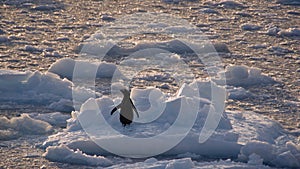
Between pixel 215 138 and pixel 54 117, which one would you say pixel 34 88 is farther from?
pixel 215 138

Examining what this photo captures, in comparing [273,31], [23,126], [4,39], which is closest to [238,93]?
[23,126]

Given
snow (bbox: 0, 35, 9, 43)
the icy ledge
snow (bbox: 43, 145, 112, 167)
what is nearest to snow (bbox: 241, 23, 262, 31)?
snow (bbox: 0, 35, 9, 43)

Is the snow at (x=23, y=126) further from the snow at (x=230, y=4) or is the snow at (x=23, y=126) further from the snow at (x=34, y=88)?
the snow at (x=230, y=4)

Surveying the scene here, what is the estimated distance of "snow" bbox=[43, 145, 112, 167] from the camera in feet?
18.8

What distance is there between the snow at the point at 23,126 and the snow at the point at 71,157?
1.72 feet

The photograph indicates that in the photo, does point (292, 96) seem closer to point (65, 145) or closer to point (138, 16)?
point (65, 145)

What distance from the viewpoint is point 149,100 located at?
6.53m

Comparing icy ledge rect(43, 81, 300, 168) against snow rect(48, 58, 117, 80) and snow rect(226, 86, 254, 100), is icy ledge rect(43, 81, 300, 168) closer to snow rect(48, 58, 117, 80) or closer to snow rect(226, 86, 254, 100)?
snow rect(226, 86, 254, 100)

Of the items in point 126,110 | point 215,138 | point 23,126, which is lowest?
point 23,126

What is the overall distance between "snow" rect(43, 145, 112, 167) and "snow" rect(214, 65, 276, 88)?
2.46m

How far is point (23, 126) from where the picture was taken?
6434 millimetres

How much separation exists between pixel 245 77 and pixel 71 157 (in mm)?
2748

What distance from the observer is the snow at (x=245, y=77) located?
789cm

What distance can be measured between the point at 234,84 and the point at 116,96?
4.09 feet
